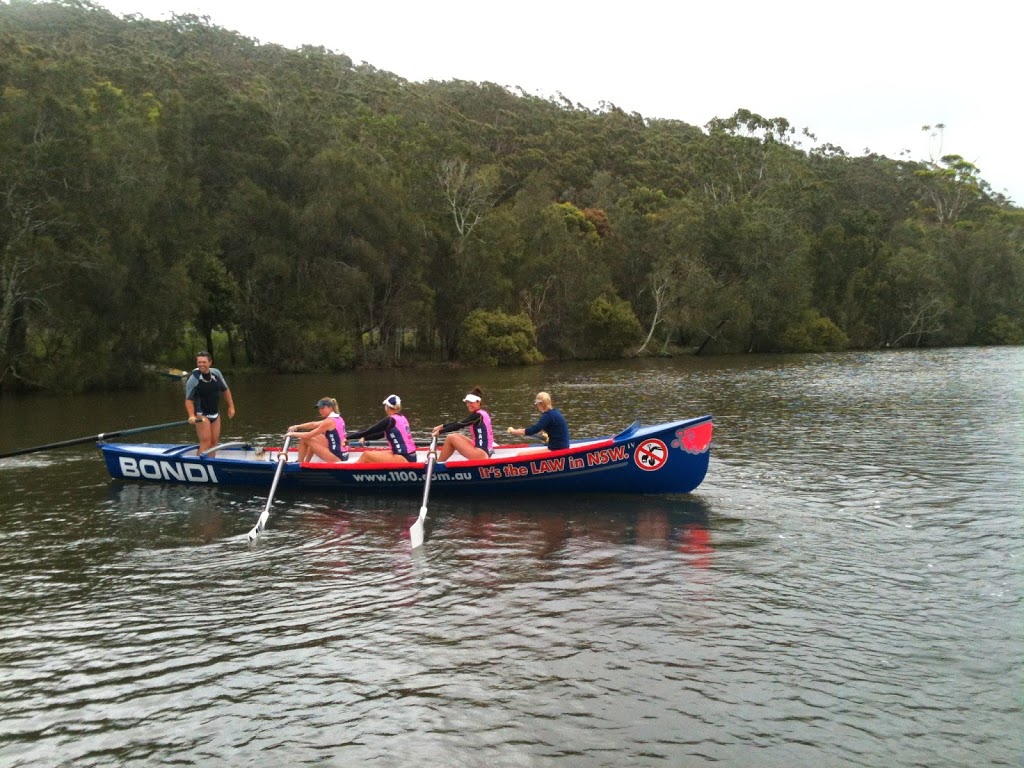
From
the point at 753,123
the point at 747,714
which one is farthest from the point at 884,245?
the point at 747,714

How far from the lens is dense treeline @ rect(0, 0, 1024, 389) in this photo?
43250 mm

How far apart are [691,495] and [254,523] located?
27.4 feet

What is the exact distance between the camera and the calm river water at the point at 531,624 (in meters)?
8.15

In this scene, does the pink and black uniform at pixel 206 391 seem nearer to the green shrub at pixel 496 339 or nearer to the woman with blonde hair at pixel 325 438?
the woman with blonde hair at pixel 325 438

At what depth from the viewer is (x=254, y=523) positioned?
16516 mm

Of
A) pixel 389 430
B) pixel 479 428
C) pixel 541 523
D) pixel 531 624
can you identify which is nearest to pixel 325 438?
pixel 389 430

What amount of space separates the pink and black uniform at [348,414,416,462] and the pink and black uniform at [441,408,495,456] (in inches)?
38.6

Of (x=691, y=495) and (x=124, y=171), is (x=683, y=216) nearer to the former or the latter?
(x=124, y=171)

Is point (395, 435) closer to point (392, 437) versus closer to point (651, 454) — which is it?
point (392, 437)

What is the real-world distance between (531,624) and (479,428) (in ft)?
25.3

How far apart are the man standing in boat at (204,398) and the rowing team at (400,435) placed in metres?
2.23

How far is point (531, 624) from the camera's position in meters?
10.8

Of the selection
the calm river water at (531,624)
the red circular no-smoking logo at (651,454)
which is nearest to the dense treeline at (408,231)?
the calm river water at (531,624)

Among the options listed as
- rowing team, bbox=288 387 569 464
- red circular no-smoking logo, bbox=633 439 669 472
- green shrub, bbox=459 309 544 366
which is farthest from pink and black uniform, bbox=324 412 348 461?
green shrub, bbox=459 309 544 366
